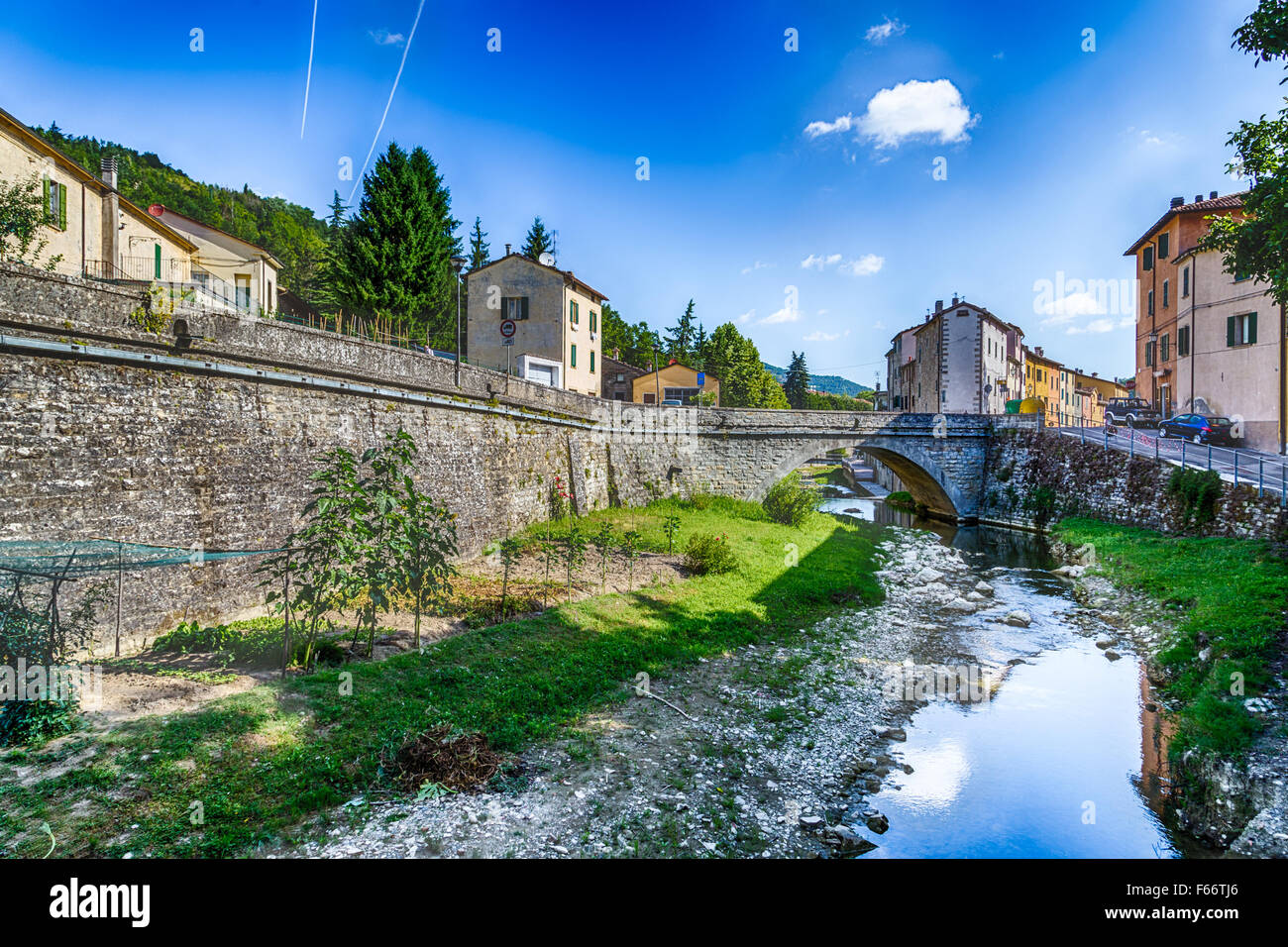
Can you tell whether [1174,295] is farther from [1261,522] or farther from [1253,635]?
[1253,635]

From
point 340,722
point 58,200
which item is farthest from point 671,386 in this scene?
point 340,722

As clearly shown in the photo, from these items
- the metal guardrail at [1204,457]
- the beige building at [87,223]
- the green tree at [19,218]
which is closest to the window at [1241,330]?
the metal guardrail at [1204,457]

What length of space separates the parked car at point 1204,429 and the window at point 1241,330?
4.13 meters

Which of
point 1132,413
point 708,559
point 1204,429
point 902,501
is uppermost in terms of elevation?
point 1132,413

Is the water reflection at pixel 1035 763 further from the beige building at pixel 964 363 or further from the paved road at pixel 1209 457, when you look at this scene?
the beige building at pixel 964 363

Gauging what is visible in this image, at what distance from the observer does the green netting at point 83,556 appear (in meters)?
8.42

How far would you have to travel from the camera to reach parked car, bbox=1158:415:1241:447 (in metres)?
30.1

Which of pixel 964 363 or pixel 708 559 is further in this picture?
pixel 964 363

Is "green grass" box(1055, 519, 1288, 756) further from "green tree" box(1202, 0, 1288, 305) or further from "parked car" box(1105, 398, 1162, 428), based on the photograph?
"parked car" box(1105, 398, 1162, 428)

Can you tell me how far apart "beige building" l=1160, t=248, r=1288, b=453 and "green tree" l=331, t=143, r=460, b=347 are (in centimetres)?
4143

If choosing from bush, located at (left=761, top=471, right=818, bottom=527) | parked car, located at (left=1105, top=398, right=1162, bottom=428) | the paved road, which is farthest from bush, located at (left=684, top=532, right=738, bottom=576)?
parked car, located at (left=1105, top=398, right=1162, bottom=428)

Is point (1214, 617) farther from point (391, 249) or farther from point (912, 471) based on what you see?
point (391, 249)

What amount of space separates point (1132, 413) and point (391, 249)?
153 feet

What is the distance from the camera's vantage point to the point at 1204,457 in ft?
80.3
